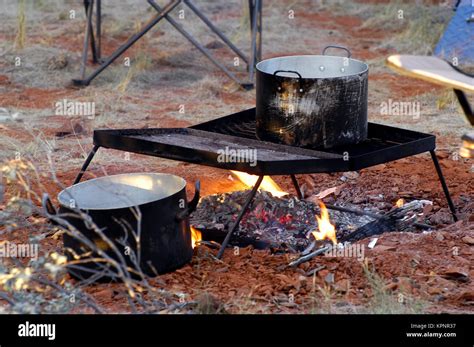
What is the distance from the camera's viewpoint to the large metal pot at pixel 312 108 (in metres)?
5.54

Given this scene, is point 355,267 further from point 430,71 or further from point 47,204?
point 47,204

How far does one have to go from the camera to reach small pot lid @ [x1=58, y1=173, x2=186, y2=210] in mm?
5539

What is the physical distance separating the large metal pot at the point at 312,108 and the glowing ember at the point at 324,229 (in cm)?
58

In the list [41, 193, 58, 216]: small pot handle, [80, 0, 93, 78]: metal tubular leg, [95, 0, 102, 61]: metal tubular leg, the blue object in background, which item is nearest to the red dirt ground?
[41, 193, 58, 216]: small pot handle

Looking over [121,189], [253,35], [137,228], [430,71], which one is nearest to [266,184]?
[121,189]

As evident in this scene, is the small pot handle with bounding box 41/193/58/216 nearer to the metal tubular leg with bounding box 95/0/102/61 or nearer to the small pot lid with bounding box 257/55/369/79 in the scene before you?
the small pot lid with bounding box 257/55/369/79

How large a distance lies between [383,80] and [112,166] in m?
4.69

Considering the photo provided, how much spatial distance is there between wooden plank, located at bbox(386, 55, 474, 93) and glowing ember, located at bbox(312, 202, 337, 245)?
1.46 meters

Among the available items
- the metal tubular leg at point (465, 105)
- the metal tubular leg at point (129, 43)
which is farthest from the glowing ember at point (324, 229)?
the metal tubular leg at point (129, 43)

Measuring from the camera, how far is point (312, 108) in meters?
5.56

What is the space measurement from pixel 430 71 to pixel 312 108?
1.19 m

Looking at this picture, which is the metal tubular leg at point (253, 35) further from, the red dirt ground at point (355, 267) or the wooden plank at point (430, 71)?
the wooden plank at point (430, 71)

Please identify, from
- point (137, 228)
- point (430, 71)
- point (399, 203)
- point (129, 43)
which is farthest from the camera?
point (129, 43)
